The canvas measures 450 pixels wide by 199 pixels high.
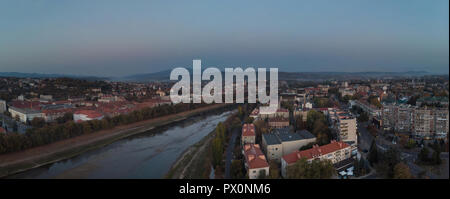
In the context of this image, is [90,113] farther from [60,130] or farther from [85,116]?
[60,130]

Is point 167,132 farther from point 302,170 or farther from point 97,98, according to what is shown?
point 97,98

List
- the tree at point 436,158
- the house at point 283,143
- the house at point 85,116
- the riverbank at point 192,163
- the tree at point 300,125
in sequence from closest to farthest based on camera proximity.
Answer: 1. the tree at point 436,158
2. the riverbank at point 192,163
3. the house at point 283,143
4. the tree at point 300,125
5. the house at point 85,116

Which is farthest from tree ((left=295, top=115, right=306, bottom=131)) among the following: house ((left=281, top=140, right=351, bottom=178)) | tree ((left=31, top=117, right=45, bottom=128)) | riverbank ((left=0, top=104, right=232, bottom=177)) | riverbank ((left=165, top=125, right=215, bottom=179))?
tree ((left=31, top=117, right=45, bottom=128))

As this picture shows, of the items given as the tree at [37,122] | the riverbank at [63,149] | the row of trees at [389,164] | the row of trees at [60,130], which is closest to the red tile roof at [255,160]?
the row of trees at [389,164]

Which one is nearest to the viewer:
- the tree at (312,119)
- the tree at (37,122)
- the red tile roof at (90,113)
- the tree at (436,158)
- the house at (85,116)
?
the tree at (436,158)


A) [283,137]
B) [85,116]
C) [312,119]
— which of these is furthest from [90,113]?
[312,119]

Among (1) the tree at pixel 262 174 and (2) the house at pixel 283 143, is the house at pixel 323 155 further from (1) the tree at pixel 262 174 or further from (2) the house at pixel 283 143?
(2) the house at pixel 283 143
